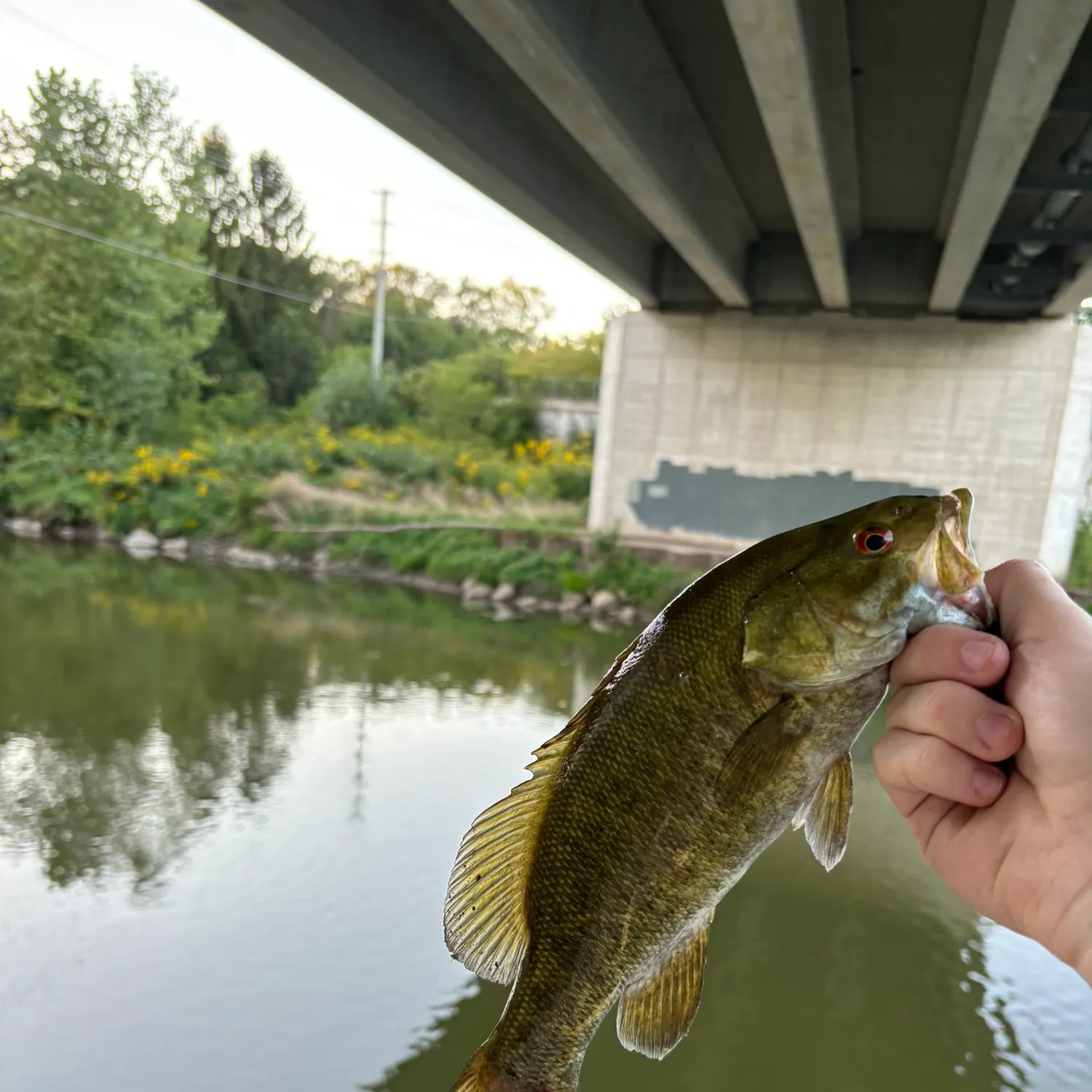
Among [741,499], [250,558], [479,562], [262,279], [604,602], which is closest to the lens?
[604,602]

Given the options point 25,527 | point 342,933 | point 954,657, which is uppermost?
point 954,657

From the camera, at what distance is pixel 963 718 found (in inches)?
48.5

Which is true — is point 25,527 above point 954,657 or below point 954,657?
below

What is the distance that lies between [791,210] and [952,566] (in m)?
7.65

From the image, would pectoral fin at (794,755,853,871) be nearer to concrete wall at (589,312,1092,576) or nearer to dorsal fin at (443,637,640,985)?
dorsal fin at (443,637,640,985)

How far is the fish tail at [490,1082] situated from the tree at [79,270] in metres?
22.2

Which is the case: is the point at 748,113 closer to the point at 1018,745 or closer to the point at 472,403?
the point at 1018,745

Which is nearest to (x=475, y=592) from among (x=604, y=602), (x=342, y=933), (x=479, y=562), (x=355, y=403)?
(x=479, y=562)

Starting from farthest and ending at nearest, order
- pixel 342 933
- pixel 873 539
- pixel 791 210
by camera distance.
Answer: pixel 791 210 → pixel 342 933 → pixel 873 539

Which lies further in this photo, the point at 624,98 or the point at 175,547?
the point at 175,547

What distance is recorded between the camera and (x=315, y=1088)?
3.35 meters

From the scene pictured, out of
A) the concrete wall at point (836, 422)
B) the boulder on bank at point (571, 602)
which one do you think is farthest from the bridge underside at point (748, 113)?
the boulder on bank at point (571, 602)

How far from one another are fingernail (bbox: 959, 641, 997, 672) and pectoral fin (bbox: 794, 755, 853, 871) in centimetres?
24

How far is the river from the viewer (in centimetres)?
356
